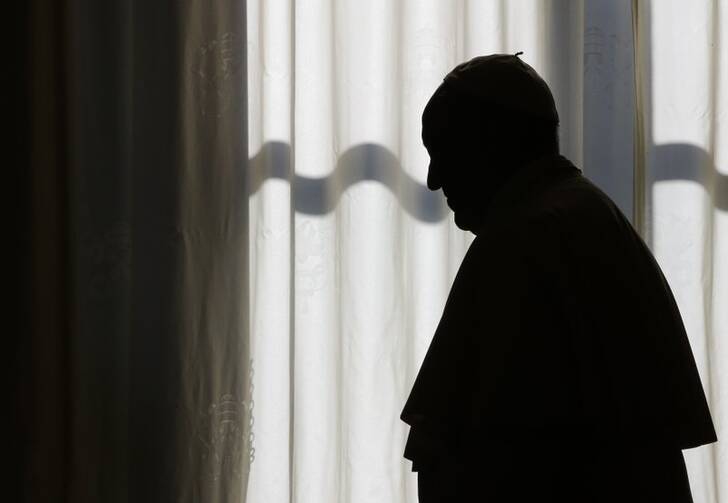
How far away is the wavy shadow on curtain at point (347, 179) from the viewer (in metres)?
1.91

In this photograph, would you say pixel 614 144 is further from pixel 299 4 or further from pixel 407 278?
pixel 299 4

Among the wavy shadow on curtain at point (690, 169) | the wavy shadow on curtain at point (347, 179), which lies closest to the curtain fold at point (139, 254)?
the wavy shadow on curtain at point (347, 179)

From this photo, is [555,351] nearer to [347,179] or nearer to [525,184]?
[525,184]

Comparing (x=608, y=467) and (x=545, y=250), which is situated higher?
(x=545, y=250)

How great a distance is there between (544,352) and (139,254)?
3.78 ft

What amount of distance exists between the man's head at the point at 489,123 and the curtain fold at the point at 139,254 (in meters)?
0.90

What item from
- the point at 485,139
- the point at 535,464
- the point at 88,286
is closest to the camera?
the point at 535,464

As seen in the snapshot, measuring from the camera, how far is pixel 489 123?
3.37ft

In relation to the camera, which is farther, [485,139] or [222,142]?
[222,142]

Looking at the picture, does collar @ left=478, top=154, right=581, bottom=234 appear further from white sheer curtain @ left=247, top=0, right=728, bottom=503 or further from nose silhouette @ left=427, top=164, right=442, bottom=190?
white sheer curtain @ left=247, top=0, right=728, bottom=503

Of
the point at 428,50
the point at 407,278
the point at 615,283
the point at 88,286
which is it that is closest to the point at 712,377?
the point at 407,278

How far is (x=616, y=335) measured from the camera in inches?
37.2

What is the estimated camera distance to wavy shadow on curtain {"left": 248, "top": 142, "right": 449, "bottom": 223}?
191cm

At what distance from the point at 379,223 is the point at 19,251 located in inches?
28.7
